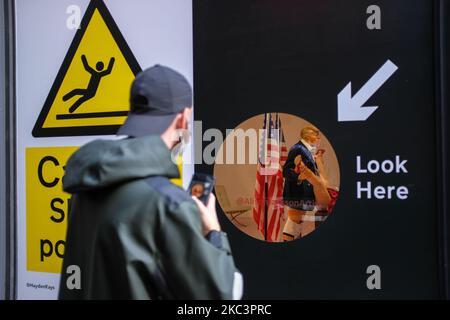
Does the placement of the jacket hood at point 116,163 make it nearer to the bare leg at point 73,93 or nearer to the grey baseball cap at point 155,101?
the grey baseball cap at point 155,101

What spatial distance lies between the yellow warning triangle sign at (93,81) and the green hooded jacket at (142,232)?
1467mm

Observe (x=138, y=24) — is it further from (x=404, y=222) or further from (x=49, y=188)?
(x=404, y=222)

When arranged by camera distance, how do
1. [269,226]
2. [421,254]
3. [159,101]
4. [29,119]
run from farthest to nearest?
[29,119] → [269,226] → [421,254] → [159,101]

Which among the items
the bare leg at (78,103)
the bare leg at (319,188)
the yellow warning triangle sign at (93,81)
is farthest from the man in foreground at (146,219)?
the bare leg at (78,103)

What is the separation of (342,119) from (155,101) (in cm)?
126

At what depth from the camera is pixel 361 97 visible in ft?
7.75

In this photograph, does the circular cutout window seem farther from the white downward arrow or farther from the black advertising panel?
the white downward arrow

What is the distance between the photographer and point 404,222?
2.29 m

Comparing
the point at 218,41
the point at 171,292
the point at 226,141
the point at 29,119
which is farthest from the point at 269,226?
the point at 29,119

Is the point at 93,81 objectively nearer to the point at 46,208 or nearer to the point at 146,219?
the point at 46,208

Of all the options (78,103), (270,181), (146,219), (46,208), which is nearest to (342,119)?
(270,181)

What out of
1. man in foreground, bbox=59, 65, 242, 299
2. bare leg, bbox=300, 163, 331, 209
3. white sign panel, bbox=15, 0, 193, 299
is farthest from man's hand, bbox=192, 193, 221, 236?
Answer: white sign panel, bbox=15, 0, 193, 299

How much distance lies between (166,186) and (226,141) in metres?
1.30

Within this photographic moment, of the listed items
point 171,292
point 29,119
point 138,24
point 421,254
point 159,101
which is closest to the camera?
point 171,292
